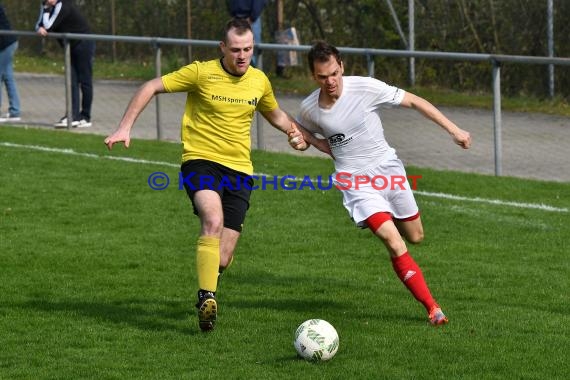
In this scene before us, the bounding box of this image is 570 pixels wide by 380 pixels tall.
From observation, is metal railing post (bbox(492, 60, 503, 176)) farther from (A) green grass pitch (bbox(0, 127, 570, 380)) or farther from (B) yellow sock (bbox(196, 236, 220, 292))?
(B) yellow sock (bbox(196, 236, 220, 292))

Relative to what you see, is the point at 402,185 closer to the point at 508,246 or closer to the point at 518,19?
the point at 508,246

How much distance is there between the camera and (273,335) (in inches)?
350

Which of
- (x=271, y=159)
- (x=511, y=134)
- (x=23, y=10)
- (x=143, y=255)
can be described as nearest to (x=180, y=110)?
(x=271, y=159)

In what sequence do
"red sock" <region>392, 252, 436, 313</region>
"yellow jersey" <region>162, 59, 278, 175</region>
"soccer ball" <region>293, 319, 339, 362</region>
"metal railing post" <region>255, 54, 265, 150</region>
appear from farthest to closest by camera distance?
"metal railing post" <region>255, 54, 265, 150</region>, "yellow jersey" <region>162, 59, 278, 175</region>, "red sock" <region>392, 252, 436, 313</region>, "soccer ball" <region>293, 319, 339, 362</region>

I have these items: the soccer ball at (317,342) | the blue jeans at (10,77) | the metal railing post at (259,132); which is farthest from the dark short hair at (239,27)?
the blue jeans at (10,77)

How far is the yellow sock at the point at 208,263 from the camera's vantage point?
901cm

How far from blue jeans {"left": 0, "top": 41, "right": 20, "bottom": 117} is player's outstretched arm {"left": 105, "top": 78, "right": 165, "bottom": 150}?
11.2 meters

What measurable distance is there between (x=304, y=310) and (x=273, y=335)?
0.80m

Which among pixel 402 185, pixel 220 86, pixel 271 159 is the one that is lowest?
pixel 271 159

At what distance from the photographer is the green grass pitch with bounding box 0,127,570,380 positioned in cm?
826

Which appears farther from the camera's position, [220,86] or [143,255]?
[143,255]

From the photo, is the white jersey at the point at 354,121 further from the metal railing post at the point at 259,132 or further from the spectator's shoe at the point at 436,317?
the metal railing post at the point at 259,132

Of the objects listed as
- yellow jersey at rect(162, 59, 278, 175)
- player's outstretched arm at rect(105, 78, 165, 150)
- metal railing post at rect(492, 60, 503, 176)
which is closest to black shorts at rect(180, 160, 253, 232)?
yellow jersey at rect(162, 59, 278, 175)

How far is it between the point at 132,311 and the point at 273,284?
1.32 metres
